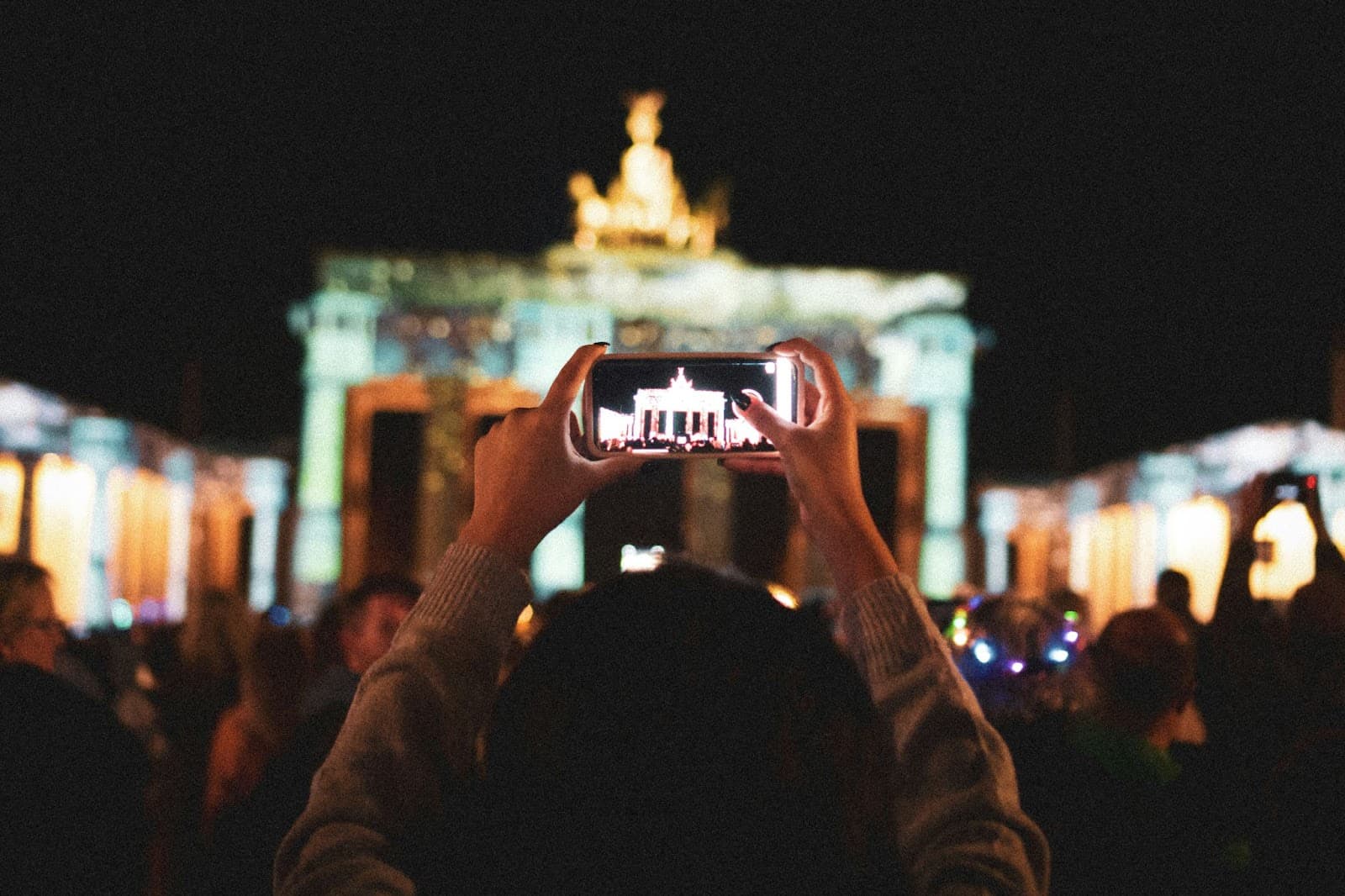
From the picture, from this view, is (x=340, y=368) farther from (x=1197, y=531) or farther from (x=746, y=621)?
(x=746, y=621)

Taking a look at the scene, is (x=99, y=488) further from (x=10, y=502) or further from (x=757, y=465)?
(x=757, y=465)

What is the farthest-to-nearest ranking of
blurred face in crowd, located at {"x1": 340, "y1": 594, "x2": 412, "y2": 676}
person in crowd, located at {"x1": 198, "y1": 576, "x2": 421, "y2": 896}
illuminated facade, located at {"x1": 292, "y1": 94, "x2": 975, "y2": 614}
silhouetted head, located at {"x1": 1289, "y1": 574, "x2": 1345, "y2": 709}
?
illuminated facade, located at {"x1": 292, "y1": 94, "x2": 975, "y2": 614}
blurred face in crowd, located at {"x1": 340, "y1": 594, "x2": 412, "y2": 676}
silhouetted head, located at {"x1": 1289, "y1": 574, "x2": 1345, "y2": 709}
person in crowd, located at {"x1": 198, "y1": 576, "x2": 421, "y2": 896}

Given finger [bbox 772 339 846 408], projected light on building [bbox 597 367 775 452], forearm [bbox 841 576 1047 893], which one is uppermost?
finger [bbox 772 339 846 408]

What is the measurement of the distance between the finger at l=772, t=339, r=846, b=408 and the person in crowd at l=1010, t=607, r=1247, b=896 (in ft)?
5.75

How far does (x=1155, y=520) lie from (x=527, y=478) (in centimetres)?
2557

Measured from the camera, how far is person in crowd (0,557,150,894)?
343 cm

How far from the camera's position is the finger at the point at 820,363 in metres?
2.06

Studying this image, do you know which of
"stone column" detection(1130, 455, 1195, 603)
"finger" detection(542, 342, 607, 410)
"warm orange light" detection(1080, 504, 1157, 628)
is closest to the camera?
"finger" detection(542, 342, 607, 410)

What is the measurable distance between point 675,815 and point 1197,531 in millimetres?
24156

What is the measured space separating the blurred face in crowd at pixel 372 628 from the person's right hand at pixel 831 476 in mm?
3742

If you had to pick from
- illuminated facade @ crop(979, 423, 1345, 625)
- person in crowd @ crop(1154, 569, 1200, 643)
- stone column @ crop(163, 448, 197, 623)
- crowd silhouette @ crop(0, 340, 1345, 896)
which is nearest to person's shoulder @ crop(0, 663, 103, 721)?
crowd silhouette @ crop(0, 340, 1345, 896)

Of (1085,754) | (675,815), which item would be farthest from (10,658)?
(675,815)

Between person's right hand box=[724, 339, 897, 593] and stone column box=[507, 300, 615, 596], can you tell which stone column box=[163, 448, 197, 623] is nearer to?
stone column box=[507, 300, 615, 596]

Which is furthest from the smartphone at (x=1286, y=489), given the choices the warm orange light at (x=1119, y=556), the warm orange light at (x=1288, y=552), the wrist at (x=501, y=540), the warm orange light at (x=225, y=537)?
the warm orange light at (x=225, y=537)
